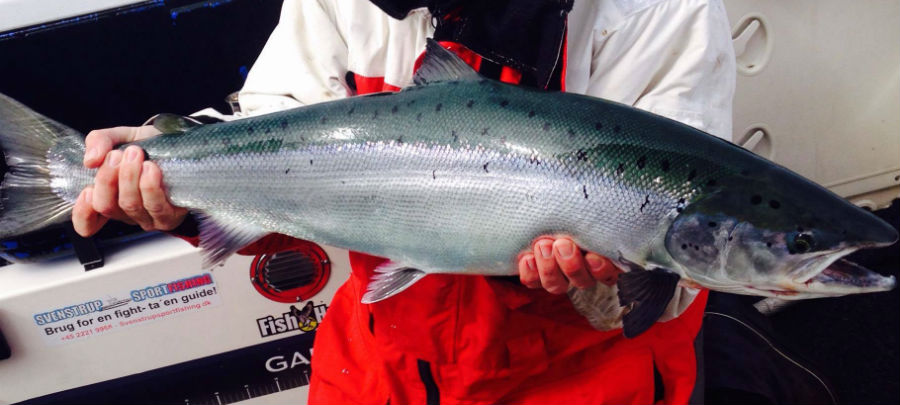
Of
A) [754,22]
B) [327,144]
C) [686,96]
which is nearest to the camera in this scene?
Answer: [327,144]

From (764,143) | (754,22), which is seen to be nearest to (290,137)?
(754,22)

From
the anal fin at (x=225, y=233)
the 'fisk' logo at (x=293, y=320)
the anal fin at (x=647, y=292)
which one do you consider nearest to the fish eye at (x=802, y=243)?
the anal fin at (x=647, y=292)

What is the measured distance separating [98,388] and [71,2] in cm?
134

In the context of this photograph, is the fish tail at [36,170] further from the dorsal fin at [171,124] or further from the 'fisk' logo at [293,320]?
the 'fisk' logo at [293,320]

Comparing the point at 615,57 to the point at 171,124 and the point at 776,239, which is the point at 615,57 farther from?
the point at 171,124

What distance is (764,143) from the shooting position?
9.07 ft

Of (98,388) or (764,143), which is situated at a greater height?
(764,143)

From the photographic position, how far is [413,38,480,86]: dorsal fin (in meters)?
1.57

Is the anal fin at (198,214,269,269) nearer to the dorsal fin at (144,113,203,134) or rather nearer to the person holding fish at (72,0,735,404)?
the person holding fish at (72,0,735,404)

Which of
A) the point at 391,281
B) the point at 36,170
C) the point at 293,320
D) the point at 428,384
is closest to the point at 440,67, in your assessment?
the point at 391,281

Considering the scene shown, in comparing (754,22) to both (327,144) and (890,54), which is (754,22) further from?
(327,144)

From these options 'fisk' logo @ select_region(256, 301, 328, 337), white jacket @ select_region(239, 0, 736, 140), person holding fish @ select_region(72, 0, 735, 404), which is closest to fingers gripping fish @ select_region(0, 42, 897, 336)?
person holding fish @ select_region(72, 0, 735, 404)

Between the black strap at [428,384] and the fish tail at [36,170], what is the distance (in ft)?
Result: 3.52

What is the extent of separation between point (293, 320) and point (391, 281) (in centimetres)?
92
